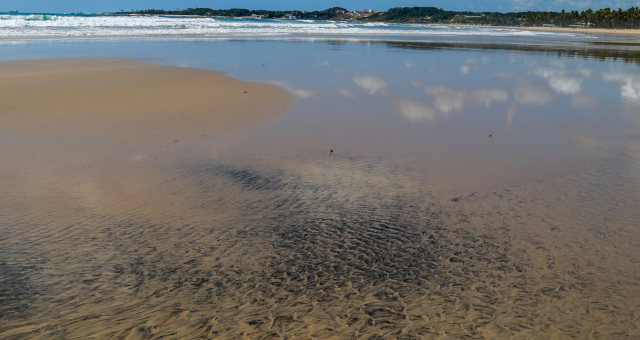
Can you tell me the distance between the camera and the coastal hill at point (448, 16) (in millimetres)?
111019

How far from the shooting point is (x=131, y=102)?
1100 cm

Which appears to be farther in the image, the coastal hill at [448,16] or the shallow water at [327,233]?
the coastal hill at [448,16]

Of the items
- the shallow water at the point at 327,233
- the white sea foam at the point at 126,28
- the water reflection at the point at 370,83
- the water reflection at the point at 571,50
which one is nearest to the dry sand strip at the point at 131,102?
the shallow water at the point at 327,233

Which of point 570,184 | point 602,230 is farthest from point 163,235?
point 570,184

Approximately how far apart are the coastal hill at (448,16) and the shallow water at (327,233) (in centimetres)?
12524

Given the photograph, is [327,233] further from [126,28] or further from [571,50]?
[126,28]

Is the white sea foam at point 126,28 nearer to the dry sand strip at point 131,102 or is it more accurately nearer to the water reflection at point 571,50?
the water reflection at point 571,50

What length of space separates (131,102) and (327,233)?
834 cm

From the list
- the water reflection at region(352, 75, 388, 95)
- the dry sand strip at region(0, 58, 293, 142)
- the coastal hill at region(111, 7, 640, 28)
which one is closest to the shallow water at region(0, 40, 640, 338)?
the dry sand strip at region(0, 58, 293, 142)

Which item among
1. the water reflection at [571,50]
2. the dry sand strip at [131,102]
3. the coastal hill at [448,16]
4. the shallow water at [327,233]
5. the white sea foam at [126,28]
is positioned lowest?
the shallow water at [327,233]

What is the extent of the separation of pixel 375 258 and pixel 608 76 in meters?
17.5

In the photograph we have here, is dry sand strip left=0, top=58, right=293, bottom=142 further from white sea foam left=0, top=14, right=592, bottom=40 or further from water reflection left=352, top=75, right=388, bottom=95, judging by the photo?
white sea foam left=0, top=14, right=592, bottom=40

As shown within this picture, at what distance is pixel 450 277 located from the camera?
3801 millimetres

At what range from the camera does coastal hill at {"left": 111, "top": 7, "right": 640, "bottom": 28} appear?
111 metres
